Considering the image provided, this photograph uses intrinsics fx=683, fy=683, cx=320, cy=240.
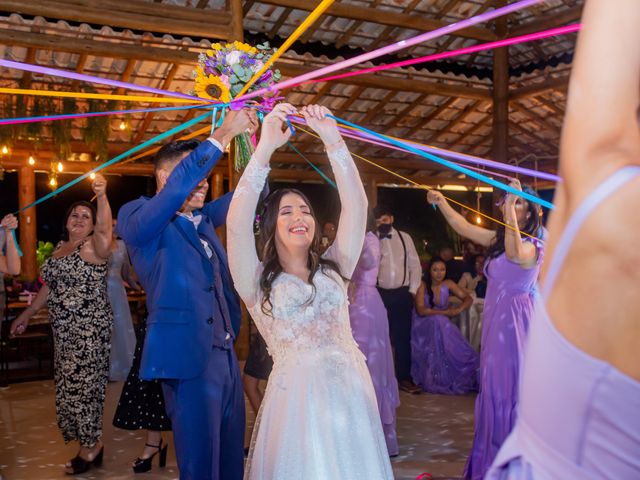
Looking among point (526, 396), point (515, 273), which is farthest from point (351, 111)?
point (526, 396)

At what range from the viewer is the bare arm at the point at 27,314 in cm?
459

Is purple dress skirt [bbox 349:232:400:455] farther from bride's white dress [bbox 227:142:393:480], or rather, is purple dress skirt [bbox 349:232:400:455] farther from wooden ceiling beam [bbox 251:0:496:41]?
wooden ceiling beam [bbox 251:0:496:41]

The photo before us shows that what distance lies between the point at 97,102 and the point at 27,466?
6.45m

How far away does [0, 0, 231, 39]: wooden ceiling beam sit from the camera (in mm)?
6824

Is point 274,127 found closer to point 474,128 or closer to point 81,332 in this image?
point 81,332

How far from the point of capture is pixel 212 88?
2939 millimetres

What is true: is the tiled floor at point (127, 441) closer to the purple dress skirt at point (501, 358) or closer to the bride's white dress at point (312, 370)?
the purple dress skirt at point (501, 358)

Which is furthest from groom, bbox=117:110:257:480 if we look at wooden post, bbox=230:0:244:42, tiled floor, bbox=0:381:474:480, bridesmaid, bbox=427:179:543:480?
wooden post, bbox=230:0:244:42

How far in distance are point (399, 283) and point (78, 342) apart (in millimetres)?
3382

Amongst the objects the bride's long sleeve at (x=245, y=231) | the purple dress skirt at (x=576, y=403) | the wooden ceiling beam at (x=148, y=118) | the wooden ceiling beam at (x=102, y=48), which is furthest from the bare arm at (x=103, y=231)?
the wooden ceiling beam at (x=148, y=118)

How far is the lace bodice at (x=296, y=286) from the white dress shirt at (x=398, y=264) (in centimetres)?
408

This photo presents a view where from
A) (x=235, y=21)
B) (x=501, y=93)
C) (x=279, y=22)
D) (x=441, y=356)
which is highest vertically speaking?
(x=279, y=22)

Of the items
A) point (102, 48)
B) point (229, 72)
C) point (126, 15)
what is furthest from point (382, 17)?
point (229, 72)

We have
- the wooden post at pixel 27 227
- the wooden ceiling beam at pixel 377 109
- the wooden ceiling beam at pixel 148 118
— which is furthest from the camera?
the wooden ceiling beam at pixel 377 109
